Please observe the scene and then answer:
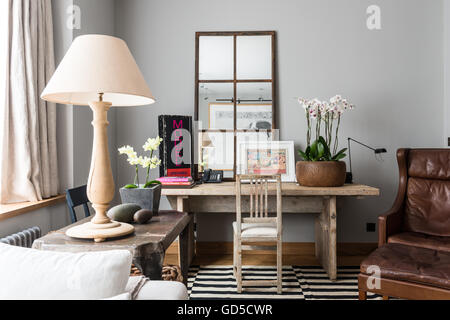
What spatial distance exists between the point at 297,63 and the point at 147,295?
288cm

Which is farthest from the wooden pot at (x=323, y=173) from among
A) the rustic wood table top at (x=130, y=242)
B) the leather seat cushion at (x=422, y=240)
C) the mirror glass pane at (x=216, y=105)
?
the rustic wood table top at (x=130, y=242)

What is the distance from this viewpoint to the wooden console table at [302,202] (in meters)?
2.68

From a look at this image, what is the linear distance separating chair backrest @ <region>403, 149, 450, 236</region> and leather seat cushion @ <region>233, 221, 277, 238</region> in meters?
0.99

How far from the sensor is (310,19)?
10.9ft

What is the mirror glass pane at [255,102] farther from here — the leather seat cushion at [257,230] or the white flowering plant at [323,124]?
the leather seat cushion at [257,230]

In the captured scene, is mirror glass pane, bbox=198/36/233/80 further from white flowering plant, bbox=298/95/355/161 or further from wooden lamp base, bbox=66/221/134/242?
wooden lamp base, bbox=66/221/134/242

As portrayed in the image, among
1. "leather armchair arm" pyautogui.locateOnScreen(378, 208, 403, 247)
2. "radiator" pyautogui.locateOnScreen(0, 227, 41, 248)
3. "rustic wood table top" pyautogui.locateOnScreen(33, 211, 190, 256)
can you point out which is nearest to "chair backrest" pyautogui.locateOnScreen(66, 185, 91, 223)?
"radiator" pyautogui.locateOnScreen(0, 227, 41, 248)

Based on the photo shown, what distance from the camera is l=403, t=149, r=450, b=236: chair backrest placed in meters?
2.46

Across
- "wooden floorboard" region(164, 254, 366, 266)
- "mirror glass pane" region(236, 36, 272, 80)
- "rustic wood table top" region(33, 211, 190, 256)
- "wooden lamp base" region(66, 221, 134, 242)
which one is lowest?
"wooden floorboard" region(164, 254, 366, 266)

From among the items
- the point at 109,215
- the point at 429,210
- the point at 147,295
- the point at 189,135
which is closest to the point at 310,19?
the point at 189,135
